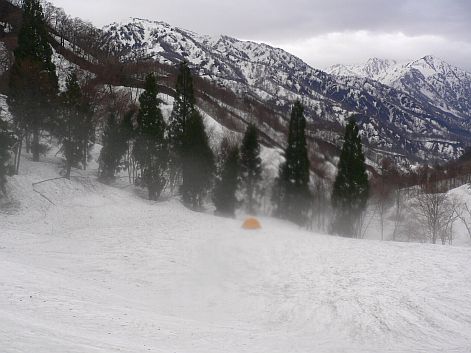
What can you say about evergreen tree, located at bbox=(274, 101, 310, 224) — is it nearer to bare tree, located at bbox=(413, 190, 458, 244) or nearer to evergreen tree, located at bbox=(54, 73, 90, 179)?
evergreen tree, located at bbox=(54, 73, 90, 179)

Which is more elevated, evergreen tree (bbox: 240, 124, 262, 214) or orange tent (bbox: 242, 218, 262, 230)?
evergreen tree (bbox: 240, 124, 262, 214)

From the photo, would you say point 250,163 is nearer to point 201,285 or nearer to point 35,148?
point 201,285

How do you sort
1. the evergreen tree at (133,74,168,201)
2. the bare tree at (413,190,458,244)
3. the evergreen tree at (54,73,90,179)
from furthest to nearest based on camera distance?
the bare tree at (413,190,458,244) → the evergreen tree at (133,74,168,201) → the evergreen tree at (54,73,90,179)

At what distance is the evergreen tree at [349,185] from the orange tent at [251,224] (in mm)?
9524

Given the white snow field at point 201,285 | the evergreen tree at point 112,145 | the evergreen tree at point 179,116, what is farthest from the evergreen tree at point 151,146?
the white snow field at point 201,285

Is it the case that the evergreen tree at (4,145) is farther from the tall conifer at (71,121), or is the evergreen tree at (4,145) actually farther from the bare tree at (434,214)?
the bare tree at (434,214)

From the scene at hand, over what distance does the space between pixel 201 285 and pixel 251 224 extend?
10908mm

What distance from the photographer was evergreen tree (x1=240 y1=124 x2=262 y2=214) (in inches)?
1371

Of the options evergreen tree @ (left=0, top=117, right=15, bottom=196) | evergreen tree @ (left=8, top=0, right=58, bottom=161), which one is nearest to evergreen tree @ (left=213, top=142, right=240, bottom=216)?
evergreen tree @ (left=8, top=0, right=58, bottom=161)

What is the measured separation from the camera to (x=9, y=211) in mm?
25750

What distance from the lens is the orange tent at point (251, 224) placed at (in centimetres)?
2941

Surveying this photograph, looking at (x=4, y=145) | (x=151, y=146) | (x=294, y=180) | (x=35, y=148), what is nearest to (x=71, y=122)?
(x=35, y=148)

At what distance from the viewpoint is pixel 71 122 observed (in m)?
32.5

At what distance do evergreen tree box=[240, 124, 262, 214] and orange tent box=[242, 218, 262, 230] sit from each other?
3.90m
